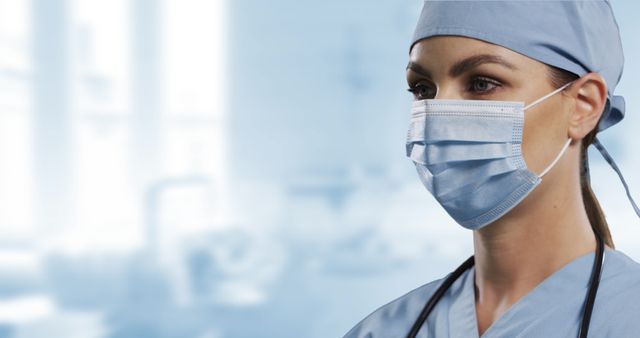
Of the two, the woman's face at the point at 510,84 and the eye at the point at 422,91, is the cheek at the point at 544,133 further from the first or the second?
the eye at the point at 422,91

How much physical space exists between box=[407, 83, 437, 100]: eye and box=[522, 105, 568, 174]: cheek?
0.15 m

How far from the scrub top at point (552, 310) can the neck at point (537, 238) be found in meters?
0.02

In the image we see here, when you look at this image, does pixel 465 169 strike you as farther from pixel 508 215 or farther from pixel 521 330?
pixel 521 330

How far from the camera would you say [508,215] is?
112 cm

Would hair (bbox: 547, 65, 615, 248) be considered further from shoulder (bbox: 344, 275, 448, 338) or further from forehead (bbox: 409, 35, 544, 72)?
shoulder (bbox: 344, 275, 448, 338)

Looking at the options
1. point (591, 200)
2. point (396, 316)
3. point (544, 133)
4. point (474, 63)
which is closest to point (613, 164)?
point (591, 200)

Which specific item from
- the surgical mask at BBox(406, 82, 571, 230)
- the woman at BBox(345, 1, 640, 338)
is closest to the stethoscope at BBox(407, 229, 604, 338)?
the woman at BBox(345, 1, 640, 338)

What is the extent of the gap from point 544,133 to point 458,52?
159mm

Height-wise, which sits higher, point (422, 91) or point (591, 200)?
point (422, 91)

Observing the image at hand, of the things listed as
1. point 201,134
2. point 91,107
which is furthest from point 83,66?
point 201,134

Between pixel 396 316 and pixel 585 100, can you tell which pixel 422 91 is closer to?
pixel 585 100

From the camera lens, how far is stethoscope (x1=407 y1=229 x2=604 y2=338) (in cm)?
103

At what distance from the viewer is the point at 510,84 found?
1.07m

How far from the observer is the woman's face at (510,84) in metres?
1.07
